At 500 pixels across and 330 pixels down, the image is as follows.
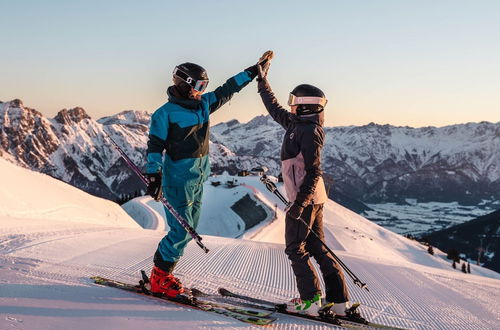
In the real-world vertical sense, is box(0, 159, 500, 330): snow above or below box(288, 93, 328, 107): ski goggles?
below

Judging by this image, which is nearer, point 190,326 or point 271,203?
point 190,326

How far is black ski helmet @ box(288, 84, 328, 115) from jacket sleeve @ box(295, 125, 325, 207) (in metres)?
0.33

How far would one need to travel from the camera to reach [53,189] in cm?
2061

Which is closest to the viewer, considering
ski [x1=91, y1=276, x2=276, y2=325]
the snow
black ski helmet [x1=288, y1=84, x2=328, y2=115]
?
the snow

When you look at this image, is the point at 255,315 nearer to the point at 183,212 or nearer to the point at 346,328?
the point at 346,328

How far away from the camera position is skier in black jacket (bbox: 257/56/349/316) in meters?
5.16

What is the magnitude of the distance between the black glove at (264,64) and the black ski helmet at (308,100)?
1.16 metres

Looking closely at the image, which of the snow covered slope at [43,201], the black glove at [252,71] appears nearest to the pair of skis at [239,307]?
the black glove at [252,71]

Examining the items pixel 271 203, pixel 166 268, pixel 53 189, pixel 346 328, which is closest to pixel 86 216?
pixel 53 189

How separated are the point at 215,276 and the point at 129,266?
145cm

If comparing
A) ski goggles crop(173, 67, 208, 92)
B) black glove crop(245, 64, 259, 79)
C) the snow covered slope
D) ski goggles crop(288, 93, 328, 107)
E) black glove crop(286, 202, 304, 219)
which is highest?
→ black glove crop(245, 64, 259, 79)

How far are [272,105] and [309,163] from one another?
1.54 meters

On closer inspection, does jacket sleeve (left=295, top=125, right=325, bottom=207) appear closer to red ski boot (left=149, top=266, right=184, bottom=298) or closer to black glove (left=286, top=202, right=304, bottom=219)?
black glove (left=286, top=202, right=304, bottom=219)

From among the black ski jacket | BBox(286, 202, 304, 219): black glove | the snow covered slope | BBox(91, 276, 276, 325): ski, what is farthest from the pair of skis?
the snow covered slope
